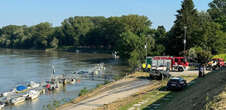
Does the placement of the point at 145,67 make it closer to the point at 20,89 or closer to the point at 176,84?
the point at 176,84

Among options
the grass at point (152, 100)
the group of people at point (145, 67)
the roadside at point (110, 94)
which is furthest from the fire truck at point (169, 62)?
the grass at point (152, 100)

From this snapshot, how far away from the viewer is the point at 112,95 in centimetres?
3322

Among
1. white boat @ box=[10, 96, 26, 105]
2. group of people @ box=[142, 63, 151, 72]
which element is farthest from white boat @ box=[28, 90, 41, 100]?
group of people @ box=[142, 63, 151, 72]

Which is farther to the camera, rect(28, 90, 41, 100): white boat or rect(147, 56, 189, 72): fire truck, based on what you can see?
rect(147, 56, 189, 72): fire truck

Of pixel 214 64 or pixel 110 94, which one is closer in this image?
pixel 110 94

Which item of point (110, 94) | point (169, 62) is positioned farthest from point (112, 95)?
point (169, 62)

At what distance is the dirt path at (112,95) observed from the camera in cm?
2880

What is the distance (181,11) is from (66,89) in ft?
136

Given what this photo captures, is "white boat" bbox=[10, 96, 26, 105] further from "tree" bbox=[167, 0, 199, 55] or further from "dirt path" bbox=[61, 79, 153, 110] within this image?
"tree" bbox=[167, 0, 199, 55]

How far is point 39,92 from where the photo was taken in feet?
142

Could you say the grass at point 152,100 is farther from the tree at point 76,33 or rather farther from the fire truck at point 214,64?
the tree at point 76,33

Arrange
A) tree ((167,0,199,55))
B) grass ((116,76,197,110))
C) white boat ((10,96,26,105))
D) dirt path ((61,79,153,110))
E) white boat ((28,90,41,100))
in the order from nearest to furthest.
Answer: grass ((116,76,197,110)), dirt path ((61,79,153,110)), white boat ((10,96,26,105)), white boat ((28,90,41,100)), tree ((167,0,199,55))

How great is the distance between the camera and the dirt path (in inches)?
1134

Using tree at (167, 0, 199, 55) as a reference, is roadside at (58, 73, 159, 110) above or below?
below
